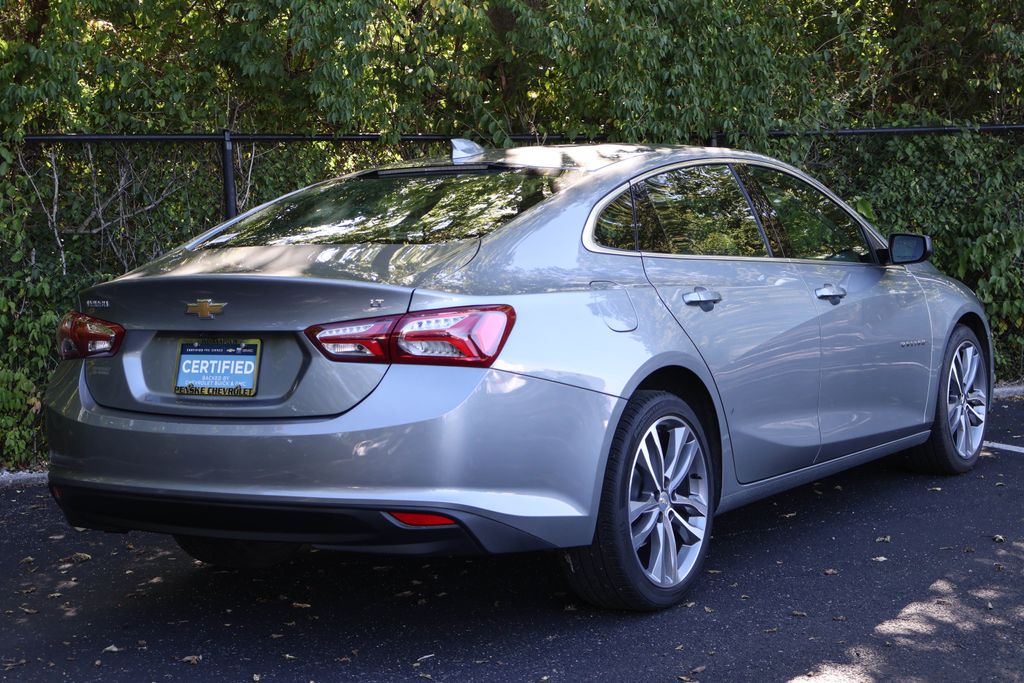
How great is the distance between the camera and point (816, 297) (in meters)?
5.29

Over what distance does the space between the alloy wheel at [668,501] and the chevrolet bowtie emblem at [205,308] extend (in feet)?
4.61

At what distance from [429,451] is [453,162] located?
1.71 m

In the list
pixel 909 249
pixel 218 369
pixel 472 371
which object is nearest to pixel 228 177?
pixel 909 249

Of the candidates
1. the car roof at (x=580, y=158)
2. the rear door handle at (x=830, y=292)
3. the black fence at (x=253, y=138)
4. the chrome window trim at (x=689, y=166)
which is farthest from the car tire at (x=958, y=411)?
→ the black fence at (x=253, y=138)

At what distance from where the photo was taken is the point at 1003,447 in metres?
7.34

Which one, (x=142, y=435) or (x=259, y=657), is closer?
(x=142, y=435)

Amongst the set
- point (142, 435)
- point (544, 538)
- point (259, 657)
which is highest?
point (142, 435)

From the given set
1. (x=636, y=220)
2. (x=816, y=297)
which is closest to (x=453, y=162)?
(x=636, y=220)

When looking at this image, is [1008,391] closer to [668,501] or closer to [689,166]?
[689,166]

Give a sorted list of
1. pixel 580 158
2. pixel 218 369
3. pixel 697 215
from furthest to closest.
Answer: pixel 697 215 → pixel 580 158 → pixel 218 369

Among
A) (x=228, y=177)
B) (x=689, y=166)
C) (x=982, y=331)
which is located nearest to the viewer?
(x=689, y=166)

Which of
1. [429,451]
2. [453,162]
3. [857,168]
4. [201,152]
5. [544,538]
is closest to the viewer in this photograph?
[429,451]

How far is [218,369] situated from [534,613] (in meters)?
1.44

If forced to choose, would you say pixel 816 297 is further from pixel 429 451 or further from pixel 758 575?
pixel 429 451
